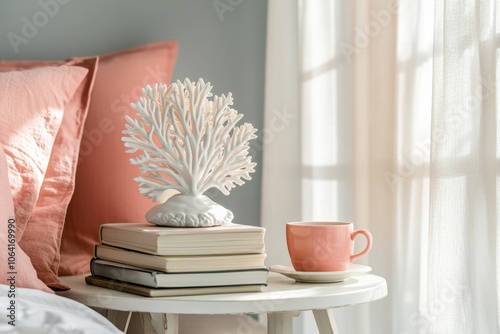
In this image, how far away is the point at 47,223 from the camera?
1.64 metres

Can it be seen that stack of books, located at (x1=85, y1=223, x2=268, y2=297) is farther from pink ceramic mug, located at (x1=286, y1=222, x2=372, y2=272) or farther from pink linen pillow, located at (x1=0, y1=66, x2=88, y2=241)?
pink linen pillow, located at (x1=0, y1=66, x2=88, y2=241)

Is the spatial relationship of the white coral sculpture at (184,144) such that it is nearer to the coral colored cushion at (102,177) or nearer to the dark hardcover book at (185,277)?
the dark hardcover book at (185,277)

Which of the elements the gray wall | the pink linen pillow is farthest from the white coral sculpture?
the gray wall

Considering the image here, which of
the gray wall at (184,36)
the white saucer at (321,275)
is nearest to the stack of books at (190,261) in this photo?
the white saucer at (321,275)

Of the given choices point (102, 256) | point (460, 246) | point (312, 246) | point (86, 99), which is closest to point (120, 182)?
point (86, 99)

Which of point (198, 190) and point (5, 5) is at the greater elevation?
point (5, 5)

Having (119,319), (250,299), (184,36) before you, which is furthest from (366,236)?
(184,36)

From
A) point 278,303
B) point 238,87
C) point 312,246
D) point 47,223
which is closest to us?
point 278,303

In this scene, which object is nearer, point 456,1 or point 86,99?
point 456,1

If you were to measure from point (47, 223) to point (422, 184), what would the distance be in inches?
32.2

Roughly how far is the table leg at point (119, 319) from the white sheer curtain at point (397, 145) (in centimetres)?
52

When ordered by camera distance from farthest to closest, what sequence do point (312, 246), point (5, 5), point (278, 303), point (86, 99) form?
point (5, 5), point (86, 99), point (312, 246), point (278, 303)

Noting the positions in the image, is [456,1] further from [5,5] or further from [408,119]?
[5,5]

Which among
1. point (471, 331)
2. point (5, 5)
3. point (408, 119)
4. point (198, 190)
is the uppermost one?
point (5, 5)
